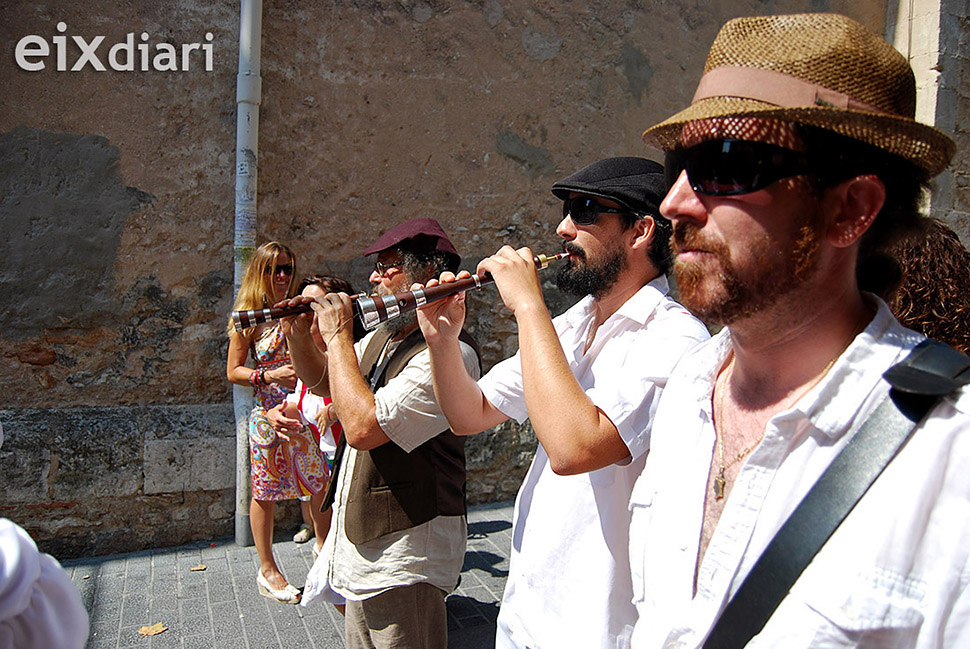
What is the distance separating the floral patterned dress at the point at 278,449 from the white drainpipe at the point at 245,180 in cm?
35

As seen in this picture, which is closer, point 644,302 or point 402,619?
point 644,302

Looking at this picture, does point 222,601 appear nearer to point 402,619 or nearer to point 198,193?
point 402,619

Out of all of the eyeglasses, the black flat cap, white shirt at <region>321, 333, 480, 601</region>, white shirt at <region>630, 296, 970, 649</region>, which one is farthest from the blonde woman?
white shirt at <region>630, 296, 970, 649</region>

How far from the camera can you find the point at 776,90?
44.2 inches

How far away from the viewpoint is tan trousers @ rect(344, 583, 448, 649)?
2.41m

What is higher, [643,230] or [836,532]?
[643,230]

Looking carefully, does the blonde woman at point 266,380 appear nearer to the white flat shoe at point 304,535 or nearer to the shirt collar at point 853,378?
the white flat shoe at point 304,535

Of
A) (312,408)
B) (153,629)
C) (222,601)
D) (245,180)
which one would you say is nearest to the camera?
(153,629)

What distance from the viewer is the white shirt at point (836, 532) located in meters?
0.95

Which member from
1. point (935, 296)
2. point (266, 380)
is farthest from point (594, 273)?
point (266, 380)

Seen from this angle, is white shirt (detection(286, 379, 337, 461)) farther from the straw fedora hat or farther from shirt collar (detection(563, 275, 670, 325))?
the straw fedora hat

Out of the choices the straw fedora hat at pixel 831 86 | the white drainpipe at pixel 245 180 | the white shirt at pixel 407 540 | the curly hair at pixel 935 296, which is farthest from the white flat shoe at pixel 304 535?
the straw fedora hat at pixel 831 86

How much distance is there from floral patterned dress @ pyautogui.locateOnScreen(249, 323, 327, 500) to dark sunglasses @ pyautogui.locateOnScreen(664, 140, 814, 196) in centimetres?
332

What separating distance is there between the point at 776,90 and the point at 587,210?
3.14 ft
